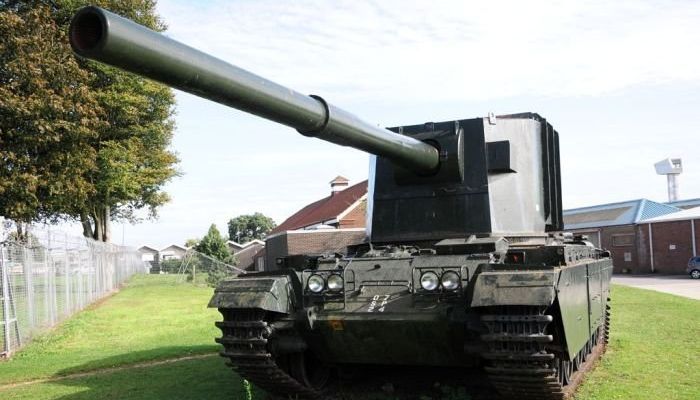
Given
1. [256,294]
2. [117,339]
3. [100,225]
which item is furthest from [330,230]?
[256,294]

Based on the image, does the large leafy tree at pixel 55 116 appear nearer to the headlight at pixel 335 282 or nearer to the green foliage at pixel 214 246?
the headlight at pixel 335 282

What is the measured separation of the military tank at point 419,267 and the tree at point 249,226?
326 ft

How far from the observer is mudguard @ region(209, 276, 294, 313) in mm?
6938

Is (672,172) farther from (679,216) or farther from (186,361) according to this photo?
(186,361)

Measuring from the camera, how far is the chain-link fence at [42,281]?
12.8 m

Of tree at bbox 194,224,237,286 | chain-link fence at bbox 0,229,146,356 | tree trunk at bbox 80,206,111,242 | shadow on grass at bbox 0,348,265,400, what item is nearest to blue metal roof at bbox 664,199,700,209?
tree at bbox 194,224,237,286

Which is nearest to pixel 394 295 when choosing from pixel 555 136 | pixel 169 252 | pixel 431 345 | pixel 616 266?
pixel 431 345

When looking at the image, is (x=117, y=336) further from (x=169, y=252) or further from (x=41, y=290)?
(x=169, y=252)

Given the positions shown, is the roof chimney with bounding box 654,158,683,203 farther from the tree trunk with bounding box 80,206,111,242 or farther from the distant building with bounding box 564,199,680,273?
the tree trunk with bounding box 80,206,111,242

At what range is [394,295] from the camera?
709cm

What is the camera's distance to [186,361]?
11516mm

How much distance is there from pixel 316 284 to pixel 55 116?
51.7 ft

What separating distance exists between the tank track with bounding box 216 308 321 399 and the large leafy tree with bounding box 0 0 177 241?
1486 centimetres

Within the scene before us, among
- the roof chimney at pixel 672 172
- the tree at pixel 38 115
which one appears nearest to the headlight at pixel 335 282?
the tree at pixel 38 115
